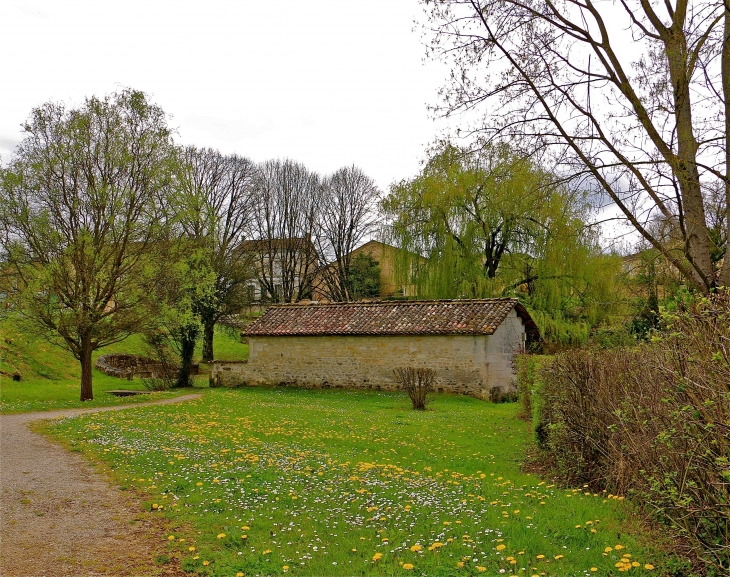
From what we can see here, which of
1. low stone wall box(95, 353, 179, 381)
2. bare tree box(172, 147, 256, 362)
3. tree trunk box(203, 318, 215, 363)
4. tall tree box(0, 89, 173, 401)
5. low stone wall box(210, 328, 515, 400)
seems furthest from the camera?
low stone wall box(95, 353, 179, 381)

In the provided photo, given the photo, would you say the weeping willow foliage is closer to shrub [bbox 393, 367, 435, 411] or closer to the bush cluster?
shrub [bbox 393, 367, 435, 411]

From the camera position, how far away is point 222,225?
3531cm

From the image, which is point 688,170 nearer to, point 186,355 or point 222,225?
point 186,355

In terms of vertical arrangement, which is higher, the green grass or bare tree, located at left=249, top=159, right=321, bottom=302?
bare tree, located at left=249, top=159, right=321, bottom=302

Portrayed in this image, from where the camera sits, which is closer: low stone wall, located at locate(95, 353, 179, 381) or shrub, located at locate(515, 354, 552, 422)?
shrub, located at locate(515, 354, 552, 422)

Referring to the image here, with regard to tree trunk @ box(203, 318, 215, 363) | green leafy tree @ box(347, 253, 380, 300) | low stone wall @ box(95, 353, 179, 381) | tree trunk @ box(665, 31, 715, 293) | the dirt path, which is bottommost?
the dirt path

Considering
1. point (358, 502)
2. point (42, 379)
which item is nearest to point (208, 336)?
point (42, 379)

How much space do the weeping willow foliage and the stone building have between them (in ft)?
7.90

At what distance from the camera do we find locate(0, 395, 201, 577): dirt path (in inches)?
197

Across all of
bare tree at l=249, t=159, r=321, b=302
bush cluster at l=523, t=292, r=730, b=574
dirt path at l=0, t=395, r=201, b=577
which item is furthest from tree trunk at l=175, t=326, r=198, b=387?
bush cluster at l=523, t=292, r=730, b=574

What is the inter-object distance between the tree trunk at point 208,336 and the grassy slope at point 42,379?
3.56 feet

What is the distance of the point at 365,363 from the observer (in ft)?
83.3

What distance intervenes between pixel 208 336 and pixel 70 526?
28200mm

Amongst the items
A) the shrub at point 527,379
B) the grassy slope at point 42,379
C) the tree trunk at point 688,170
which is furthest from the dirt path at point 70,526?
the grassy slope at point 42,379
